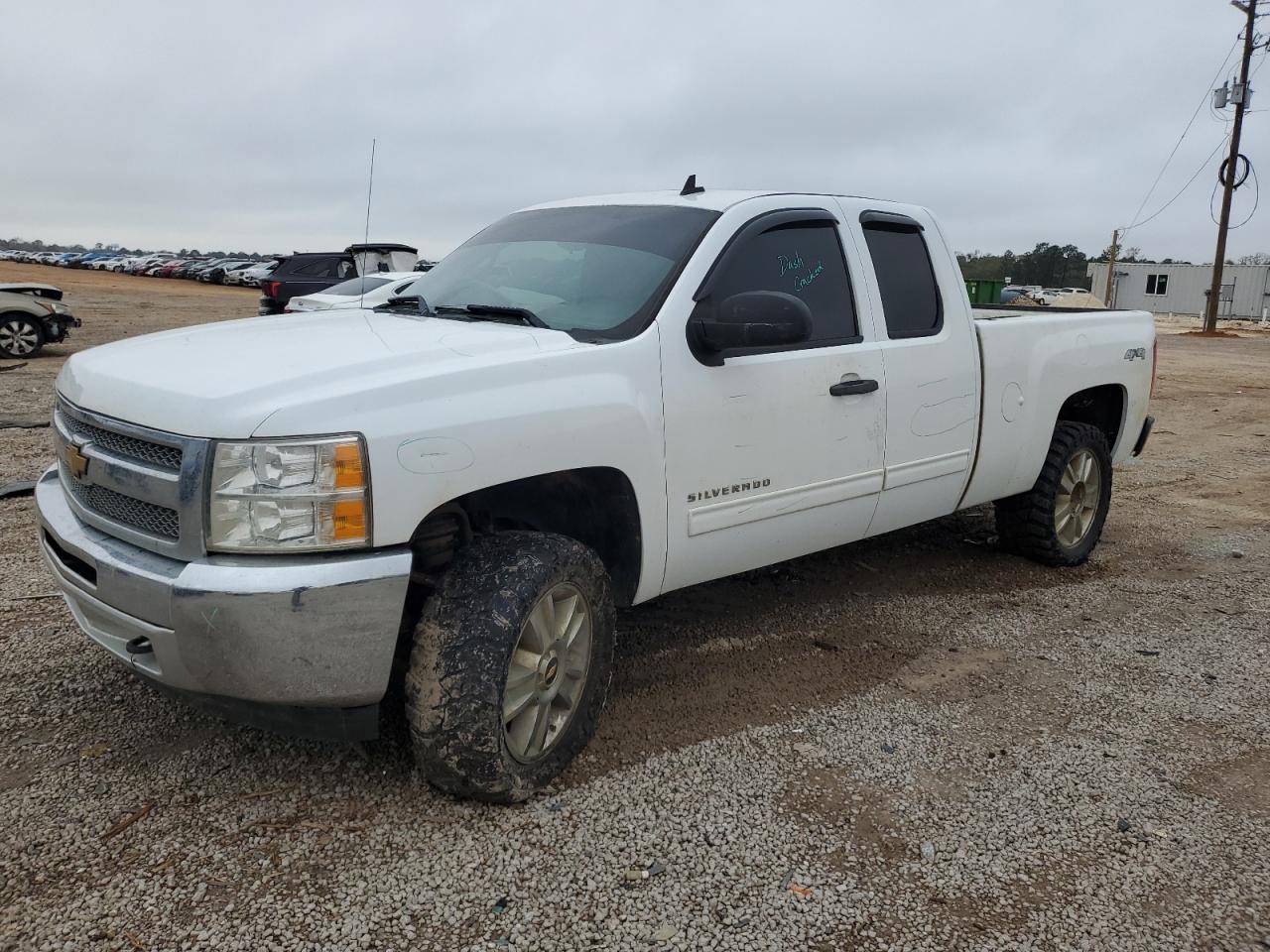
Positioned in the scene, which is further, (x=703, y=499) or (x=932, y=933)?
(x=703, y=499)

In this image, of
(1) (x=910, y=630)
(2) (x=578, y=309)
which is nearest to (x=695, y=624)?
(1) (x=910, y=630)

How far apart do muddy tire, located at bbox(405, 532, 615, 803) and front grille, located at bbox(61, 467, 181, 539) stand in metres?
0.72

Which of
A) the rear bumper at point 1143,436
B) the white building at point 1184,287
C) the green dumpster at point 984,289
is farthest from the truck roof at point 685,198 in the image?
the white building at point 1184,287

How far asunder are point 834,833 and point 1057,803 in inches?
30.6

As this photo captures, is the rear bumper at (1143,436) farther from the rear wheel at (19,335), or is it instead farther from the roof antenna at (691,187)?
the rear wheel at (19,335)

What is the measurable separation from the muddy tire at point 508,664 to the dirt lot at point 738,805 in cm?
15

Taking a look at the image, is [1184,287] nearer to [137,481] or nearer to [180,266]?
[180,266]

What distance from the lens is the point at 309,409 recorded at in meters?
2.57

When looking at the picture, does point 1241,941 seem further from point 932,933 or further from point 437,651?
point 437,651

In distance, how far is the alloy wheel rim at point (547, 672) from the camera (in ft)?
9.92

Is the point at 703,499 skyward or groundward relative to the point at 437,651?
skyward

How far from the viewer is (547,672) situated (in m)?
3.11

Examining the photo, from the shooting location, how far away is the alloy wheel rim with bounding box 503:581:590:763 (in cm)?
302

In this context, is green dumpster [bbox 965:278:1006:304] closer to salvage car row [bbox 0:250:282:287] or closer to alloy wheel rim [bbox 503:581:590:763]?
alloy wheel rim [bbox 503:581:590:763]
